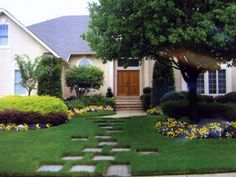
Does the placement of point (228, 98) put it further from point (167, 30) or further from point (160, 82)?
point (167, 30)

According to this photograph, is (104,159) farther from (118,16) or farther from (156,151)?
(118,16)

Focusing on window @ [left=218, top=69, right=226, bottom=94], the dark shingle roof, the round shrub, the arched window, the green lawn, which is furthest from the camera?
the arched window

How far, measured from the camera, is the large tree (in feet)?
38.0

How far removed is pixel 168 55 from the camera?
45.9 feet

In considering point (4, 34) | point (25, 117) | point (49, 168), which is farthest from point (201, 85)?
point (49, 168)

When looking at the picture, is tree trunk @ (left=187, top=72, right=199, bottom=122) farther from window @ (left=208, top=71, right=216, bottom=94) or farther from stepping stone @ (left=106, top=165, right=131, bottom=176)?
window @ (left=208, top=71, right=216, bottom=94)

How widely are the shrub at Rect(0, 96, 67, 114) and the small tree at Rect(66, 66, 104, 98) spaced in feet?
22.8

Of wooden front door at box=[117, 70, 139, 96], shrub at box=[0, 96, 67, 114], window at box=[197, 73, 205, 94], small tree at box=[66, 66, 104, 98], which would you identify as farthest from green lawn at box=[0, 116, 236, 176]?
wooden front door at box=[117, 70, 139, 96]

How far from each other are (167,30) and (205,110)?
5.00 meters

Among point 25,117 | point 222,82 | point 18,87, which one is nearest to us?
point 25,117

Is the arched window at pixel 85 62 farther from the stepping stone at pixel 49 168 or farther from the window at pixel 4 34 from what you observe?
the stepping stone at pixel 49 168

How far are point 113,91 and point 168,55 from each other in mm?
13650

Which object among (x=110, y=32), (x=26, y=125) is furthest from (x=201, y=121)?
(x=26, y=125)

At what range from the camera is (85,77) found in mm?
24344
